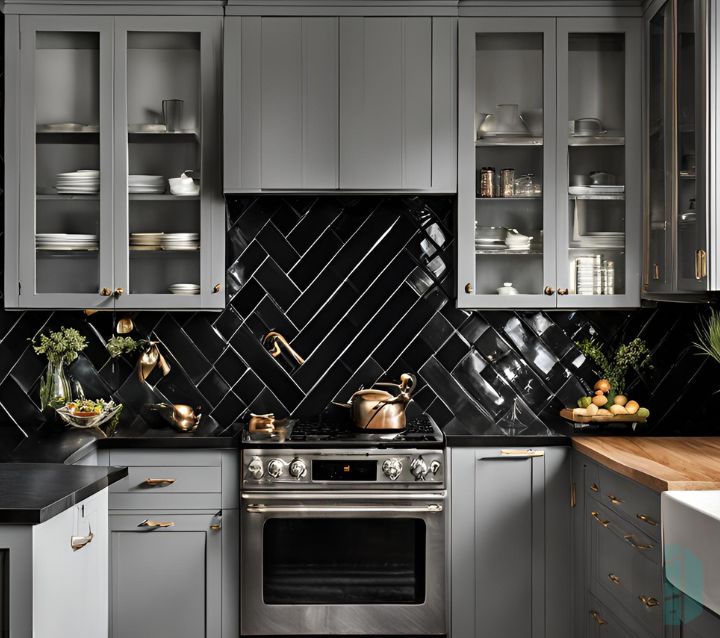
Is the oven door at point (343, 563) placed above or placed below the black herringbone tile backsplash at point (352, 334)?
below

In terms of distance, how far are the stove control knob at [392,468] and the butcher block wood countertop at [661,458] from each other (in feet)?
2.37

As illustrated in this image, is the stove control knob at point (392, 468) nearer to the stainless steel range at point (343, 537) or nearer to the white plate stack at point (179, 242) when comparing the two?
the stainless steel range at point (343, 537)

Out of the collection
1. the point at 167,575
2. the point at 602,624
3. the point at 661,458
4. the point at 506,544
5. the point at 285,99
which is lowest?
the point at 602,624

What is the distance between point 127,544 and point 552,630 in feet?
5.76

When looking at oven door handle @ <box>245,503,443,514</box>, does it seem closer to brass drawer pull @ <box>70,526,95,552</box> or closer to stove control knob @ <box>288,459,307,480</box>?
stove control knob @ <box>288,459,307,480</box>

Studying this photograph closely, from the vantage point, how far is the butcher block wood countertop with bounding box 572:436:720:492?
7.61 feet

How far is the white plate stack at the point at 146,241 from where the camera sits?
11.0 ft

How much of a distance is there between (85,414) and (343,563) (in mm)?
1236

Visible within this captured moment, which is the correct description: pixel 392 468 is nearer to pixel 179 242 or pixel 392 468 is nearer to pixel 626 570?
pixel 626 570

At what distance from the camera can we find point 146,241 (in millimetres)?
3346

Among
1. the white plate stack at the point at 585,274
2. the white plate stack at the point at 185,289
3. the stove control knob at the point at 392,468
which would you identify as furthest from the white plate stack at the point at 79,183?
the white plate stack at the point at 585,274

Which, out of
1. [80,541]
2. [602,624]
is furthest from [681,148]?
[80,541]

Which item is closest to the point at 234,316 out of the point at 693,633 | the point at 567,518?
the point at 567,518

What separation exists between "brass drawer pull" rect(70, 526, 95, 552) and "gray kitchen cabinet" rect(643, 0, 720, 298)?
6.95ft
